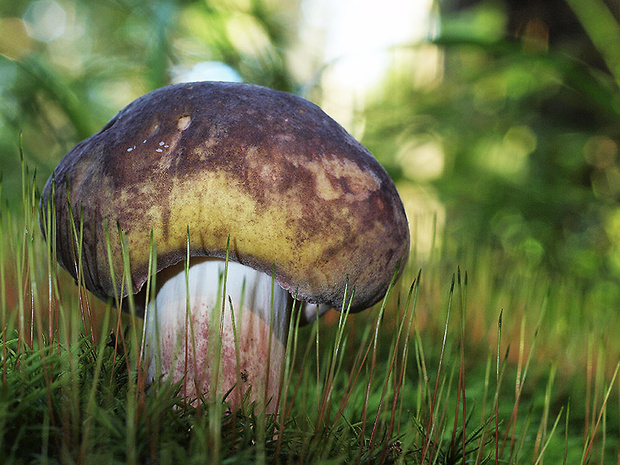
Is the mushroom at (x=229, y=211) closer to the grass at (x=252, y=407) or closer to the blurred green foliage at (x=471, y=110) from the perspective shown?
the grass at (x=252, y=407)

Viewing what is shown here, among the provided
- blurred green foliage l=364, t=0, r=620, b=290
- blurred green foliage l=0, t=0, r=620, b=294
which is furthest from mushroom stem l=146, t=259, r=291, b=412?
blurred green foliage l=364, t=0, r=620, b=290

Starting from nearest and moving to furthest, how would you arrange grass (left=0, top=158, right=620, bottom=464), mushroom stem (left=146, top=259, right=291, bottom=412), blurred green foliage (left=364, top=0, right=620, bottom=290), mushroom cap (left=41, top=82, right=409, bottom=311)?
grass (left=0, top=158, right=620, bottom=464), mushroom cap (left=41, top=82, right=409, bottom=311), mushroom stem (left=146, top=259, right=291, bottom=412), blurred green foliage (left=364, top=0, right=620, bottom=290)

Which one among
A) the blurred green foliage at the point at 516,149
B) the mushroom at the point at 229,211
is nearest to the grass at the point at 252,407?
the mushroom at the point at 229,211

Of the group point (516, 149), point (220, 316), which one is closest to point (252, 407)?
point (220, 316)

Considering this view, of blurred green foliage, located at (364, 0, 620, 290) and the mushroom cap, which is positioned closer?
the mushroom cap

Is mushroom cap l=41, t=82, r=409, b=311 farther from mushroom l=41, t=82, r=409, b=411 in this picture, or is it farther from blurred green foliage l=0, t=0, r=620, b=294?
blurred green foliage l=0, t=0, r=620, b=294

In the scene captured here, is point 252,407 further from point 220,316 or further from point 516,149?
point 516,149

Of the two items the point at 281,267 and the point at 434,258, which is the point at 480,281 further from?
the point at 281,267

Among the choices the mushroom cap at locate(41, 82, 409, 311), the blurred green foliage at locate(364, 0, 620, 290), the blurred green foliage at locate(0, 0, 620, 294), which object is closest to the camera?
the mushroom cap at locate(41, 82, 409, 311)
